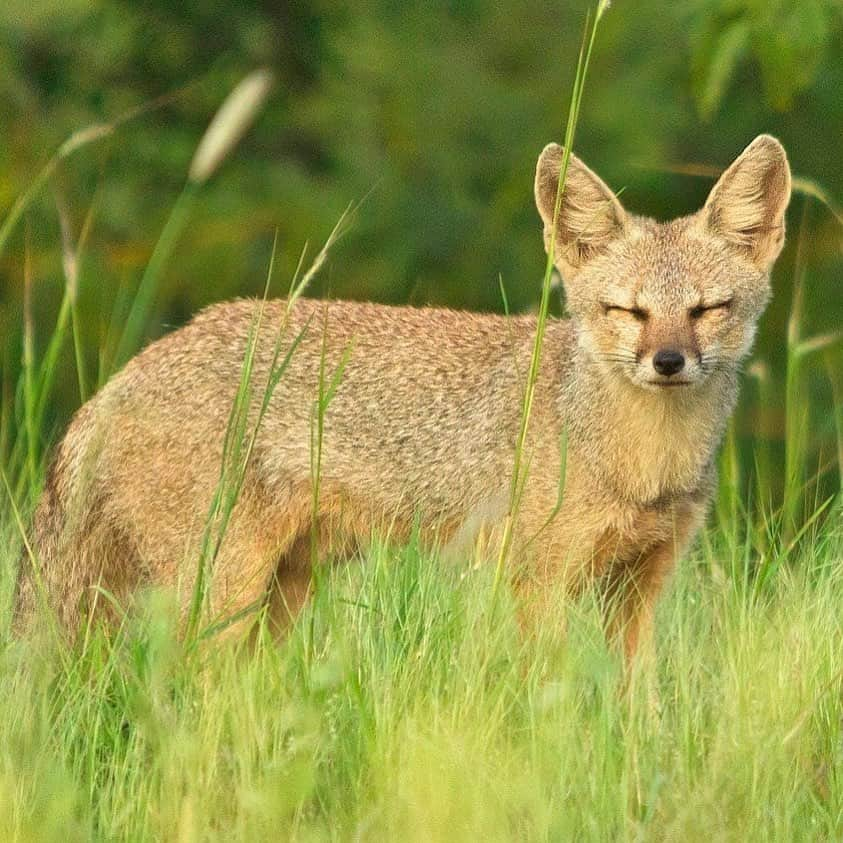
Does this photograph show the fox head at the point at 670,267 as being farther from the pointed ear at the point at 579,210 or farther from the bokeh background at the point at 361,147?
the bokeh background at the point at 361,147

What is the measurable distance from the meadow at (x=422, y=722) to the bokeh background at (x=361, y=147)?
5.37 m

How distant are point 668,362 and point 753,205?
0.90 m

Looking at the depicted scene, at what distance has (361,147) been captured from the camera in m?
11.5

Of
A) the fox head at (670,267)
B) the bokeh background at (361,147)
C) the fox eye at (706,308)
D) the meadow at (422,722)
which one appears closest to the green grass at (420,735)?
the meadow at (422,722)

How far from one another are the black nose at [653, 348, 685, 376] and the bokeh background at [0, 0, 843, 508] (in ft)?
15.4

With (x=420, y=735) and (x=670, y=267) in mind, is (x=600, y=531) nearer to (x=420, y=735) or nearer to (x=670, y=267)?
(x=670, y=267)

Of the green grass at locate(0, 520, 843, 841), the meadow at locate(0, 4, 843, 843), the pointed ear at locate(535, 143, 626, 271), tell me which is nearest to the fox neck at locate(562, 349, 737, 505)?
the pointed ear at locate(535, 143, 626, 271)

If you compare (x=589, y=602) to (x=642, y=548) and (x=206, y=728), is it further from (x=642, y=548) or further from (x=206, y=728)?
(x=206, y=728)

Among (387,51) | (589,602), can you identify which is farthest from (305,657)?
(387,51)

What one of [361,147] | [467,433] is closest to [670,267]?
[467,433]

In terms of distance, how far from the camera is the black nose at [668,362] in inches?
215

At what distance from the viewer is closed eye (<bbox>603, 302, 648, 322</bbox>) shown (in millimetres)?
5789

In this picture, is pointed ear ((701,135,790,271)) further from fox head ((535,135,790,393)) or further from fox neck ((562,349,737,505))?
fox neck ((562,349,737,505))

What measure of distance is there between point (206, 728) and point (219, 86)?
25.2 feet
